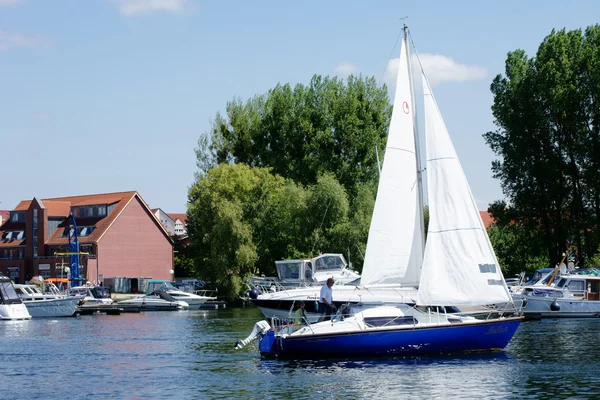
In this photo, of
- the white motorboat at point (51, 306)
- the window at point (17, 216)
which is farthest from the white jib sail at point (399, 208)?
the window at point (17, 216)

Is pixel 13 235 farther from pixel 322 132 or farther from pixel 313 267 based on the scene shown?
pixel 313 267

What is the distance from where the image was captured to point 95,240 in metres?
117

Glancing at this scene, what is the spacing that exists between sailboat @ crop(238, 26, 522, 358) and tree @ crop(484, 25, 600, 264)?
4295 centimetres

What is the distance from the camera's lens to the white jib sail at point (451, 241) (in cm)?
3588

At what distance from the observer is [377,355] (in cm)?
3512

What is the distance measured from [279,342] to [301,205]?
175 feet

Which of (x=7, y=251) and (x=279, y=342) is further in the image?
(x=7, y=251)

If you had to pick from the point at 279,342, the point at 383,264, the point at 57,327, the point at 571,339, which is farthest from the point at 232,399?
the point at 57,327

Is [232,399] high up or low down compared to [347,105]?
down

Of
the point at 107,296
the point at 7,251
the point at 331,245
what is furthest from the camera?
the point at 7,251

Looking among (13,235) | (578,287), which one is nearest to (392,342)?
(578,287)

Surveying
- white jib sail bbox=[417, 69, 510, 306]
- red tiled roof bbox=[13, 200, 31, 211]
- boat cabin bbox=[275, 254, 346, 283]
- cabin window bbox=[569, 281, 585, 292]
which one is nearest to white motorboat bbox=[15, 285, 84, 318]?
boat cabin bbox=[275, 254, 346, 283]

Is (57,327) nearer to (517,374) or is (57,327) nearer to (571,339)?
(571,339)

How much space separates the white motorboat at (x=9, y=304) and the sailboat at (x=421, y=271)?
37269mm
